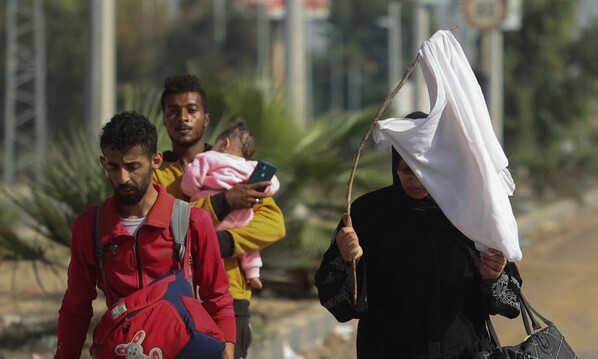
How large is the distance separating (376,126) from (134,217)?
2.69ft

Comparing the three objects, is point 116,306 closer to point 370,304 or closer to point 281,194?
point 370,304

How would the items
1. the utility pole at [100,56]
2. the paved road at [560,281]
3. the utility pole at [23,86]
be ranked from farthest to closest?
the utility pole at [23,86] < the utility pole at [100,56] < the paved road at [560,281]

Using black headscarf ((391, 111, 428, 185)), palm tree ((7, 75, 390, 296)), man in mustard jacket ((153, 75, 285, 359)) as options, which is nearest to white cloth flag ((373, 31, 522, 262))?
black headscarf ((391, 111, 428, 185))

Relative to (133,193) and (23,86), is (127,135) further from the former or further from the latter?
(23,86)

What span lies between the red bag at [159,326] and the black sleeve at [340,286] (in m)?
0.39

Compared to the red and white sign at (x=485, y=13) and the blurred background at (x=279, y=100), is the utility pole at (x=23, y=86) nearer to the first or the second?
the blurred background at (x=279, y=100)

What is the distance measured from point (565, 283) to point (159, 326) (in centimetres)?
1038

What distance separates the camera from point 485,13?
22719 mm

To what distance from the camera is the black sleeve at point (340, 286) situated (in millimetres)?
3986

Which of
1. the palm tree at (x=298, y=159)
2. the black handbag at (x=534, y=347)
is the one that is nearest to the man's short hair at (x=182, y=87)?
the black handbag at (x=534, y=347)

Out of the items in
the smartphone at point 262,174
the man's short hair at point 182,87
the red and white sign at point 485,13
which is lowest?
the smartphone at point 262,174

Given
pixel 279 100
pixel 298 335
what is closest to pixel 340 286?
pixel 298 335

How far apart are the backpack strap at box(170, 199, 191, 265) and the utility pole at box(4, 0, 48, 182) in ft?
84.6

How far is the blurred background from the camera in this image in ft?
26.3
